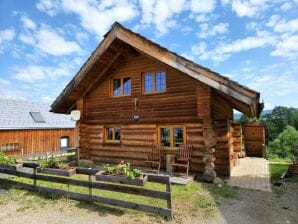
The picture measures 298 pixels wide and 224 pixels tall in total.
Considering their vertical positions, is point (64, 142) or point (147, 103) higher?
point (147, 103)

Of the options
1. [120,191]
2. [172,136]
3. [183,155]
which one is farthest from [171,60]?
[120,191]

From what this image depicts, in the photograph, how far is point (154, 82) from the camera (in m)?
11.3

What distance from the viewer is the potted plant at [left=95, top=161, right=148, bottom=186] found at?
6035 mm

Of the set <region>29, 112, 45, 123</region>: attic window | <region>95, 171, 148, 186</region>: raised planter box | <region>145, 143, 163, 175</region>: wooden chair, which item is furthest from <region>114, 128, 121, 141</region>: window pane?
<region>29, 112, 45, 123</region>: attic window

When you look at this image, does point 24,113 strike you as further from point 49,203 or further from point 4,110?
point 49,203

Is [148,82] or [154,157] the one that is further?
[148,82]

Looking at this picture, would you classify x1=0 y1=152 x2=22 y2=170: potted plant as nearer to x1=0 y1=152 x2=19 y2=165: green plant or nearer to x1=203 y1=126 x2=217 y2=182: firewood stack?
x1=0 y1=152 x2=19 y2=165: green plant

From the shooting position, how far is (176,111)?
10.5 meters

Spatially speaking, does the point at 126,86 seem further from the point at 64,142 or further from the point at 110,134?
the point at 64,142

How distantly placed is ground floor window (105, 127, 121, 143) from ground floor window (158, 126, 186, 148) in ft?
8.77

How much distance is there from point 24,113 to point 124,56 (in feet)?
57.2

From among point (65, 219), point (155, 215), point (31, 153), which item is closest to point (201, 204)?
point (155, 215)

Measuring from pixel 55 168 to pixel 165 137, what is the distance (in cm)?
512

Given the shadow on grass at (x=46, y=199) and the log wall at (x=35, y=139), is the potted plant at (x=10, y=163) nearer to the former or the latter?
the shadow on grass at (x=46, y=199)
